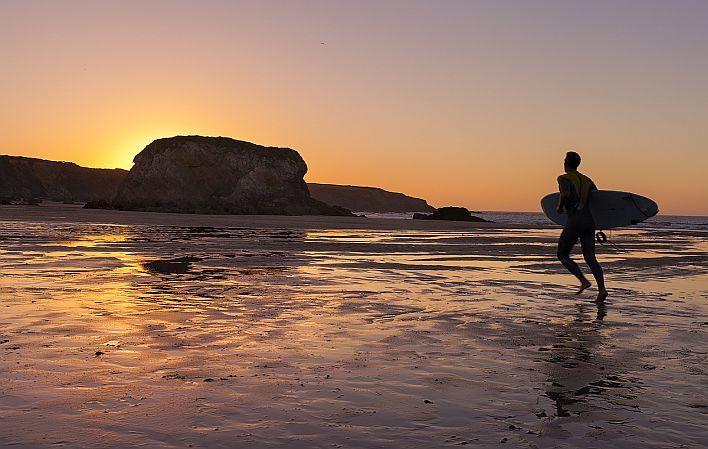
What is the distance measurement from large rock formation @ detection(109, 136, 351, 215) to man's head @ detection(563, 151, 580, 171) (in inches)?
3233

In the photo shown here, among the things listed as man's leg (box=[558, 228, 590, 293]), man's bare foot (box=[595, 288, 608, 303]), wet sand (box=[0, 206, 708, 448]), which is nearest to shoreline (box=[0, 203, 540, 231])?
man's leg (box=[558, 228, 590, 293])

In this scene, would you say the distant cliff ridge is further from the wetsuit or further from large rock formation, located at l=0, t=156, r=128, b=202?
the wetsuit

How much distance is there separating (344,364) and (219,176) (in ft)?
329

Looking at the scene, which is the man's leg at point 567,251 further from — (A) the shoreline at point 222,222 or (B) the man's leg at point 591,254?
(A) the shoreline at point 222,222

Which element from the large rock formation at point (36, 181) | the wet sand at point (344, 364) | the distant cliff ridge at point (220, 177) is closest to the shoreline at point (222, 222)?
the wet sand at point (344, 364)

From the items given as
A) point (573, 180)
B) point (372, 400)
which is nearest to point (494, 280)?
point (573, 180)

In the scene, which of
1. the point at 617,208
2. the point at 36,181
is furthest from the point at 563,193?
the point at 36,181

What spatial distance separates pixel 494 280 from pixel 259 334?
648 cm

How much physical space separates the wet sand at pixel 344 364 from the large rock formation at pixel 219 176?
8290cm

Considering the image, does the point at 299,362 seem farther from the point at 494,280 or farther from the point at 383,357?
the point at 494,280

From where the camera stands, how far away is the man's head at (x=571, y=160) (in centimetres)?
1002

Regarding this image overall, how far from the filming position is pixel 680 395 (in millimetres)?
4371

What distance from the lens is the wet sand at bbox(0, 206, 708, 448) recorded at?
139 inches

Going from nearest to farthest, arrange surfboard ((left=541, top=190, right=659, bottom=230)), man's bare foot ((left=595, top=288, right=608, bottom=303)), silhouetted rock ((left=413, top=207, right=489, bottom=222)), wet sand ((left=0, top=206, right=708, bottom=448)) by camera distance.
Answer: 1. wet sand ((left=0, top=206, right=708, bottom=448))
2. man's bare foot ((left=595, top=288, right=608, bottom=303))
3. surfboard ((left=541, top=190, right=659, bottom=230))
4. silhouetted rock ((left=413, top=207, right=489, bottom=222))
